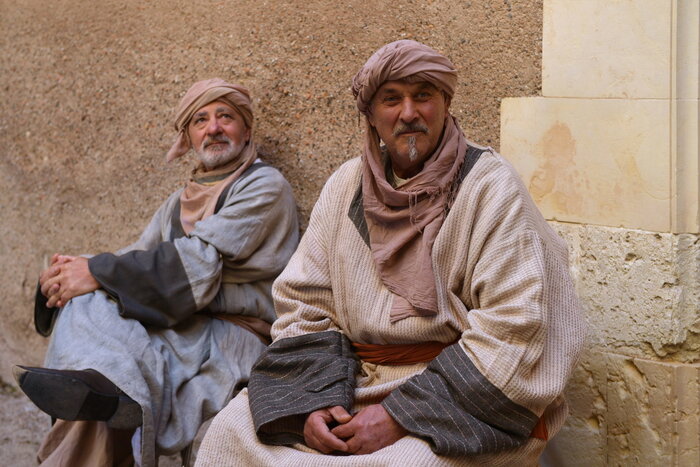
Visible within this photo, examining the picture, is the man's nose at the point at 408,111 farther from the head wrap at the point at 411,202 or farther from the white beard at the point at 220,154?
the white beard at the point at 220,154

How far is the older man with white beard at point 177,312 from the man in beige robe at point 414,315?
76 centimetres

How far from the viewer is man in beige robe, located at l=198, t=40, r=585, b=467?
279 centimetres

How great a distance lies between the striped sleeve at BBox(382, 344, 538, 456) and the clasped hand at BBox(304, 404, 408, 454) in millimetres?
42

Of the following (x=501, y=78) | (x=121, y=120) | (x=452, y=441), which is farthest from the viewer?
(x=121, y=120)

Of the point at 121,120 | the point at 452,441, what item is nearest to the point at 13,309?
the point at 121,120

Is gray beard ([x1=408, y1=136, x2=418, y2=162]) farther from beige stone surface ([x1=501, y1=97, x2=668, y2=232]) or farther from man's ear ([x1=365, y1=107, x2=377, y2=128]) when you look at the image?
beige stone surface ([x1=501, y1=97, x2=668, y2=232])

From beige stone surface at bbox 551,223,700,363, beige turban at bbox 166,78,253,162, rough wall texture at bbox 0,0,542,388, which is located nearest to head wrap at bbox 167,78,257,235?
beige turban at bbox 166,78,253,162

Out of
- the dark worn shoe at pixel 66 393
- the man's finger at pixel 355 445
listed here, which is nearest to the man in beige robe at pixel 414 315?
the man's finger at pixel 355 445

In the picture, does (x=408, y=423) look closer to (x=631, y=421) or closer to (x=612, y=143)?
(x=631, y=421)

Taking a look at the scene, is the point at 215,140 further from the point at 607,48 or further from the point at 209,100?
the point at 607,48

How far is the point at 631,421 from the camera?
3396 mm

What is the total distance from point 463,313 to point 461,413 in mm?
349

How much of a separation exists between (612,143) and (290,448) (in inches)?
57.8

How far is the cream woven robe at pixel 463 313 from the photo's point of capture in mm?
2787
